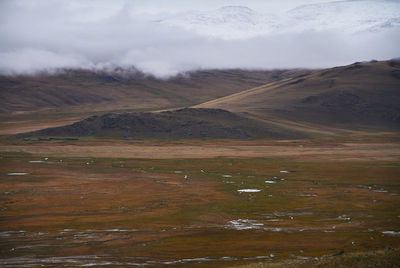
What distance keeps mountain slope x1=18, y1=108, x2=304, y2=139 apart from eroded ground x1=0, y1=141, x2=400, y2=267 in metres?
51.3

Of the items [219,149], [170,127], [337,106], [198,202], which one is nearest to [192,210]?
[198,202]

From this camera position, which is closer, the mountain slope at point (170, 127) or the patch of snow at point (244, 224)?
the patch of snow at point (244, 224)

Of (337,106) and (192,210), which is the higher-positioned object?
(337,106)

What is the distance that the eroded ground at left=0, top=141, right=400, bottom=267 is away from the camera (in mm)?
28828

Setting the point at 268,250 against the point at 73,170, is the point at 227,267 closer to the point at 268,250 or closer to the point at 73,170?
the point at 268,250

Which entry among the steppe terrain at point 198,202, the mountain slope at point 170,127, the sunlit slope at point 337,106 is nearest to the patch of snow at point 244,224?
the steppe terrain at point 198,202

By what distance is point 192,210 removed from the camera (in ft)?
139

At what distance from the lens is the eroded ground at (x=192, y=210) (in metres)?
28.8

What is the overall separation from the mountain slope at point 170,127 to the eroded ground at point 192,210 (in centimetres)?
5130

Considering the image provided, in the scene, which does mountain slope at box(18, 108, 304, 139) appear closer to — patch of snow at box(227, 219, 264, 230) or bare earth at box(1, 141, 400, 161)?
bare earth at box(1, 141, 400, 161)

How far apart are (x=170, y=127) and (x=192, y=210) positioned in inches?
3881

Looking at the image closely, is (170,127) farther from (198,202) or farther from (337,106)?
(198,202)

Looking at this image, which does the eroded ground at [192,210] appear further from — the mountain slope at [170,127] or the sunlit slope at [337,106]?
the sunlit slope at [337,106]

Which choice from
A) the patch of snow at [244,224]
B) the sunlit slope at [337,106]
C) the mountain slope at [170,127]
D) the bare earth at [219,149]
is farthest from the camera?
the sunlit slope at [337,106]
